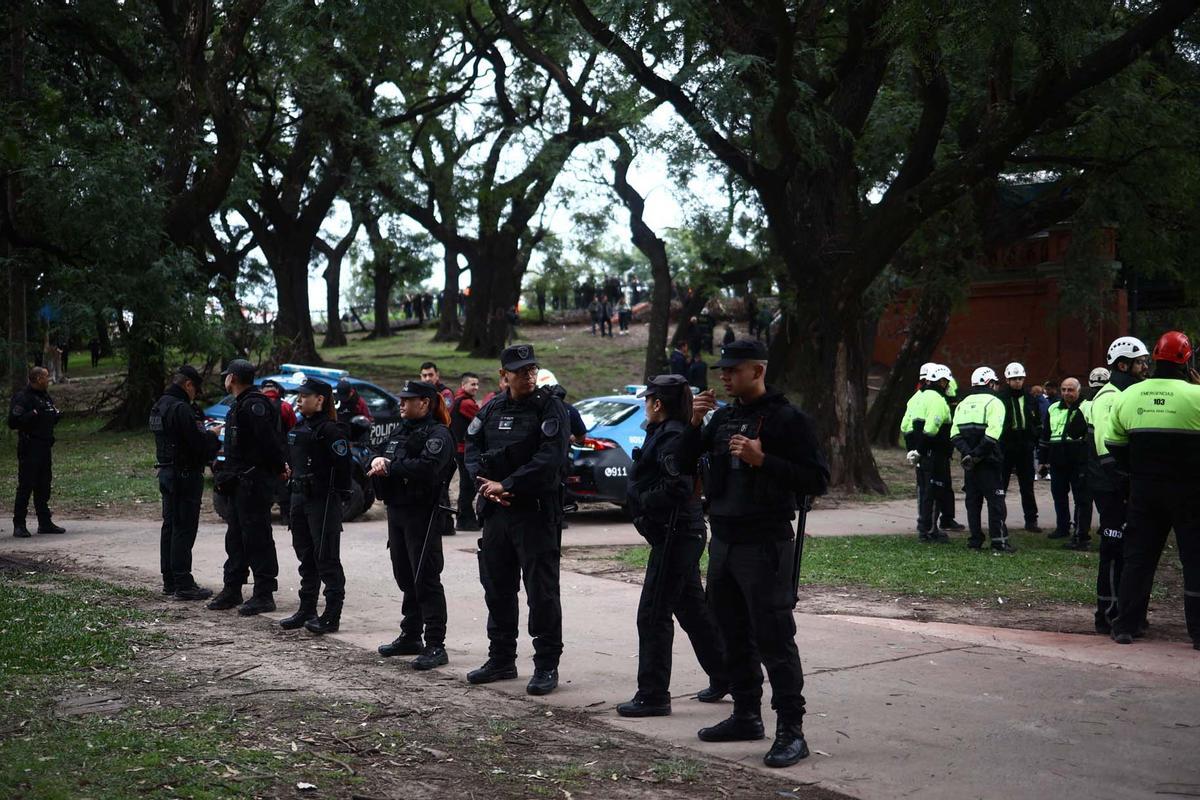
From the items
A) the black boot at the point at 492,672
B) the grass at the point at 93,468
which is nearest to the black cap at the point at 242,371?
the black boot at the point at 492,672

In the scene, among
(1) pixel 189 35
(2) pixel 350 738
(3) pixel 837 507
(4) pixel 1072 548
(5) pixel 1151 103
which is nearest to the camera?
(2) pixel 350 738

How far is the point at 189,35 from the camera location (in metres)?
21.4

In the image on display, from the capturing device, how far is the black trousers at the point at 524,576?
25.3ft

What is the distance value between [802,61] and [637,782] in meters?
14.5

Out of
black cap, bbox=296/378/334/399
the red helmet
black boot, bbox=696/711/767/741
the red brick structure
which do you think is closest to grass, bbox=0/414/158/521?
black cap, bbox=296/378/334/399

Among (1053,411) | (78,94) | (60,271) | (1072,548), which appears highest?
(78,94)

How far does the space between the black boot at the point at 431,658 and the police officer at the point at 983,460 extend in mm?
7333

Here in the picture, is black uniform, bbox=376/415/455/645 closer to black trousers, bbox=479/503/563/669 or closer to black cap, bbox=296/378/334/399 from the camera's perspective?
black trousers, bbox=479/503/563/669

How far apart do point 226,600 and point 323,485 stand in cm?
176

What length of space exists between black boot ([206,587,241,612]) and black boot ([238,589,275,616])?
0.37 ft

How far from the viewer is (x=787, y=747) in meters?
6.12

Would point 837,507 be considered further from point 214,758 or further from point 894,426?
point 214,758

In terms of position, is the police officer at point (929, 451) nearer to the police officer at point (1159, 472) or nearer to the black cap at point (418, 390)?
the police officer at point (1159, 472)

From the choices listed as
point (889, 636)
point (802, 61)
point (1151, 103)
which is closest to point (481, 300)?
point (802, 61)
